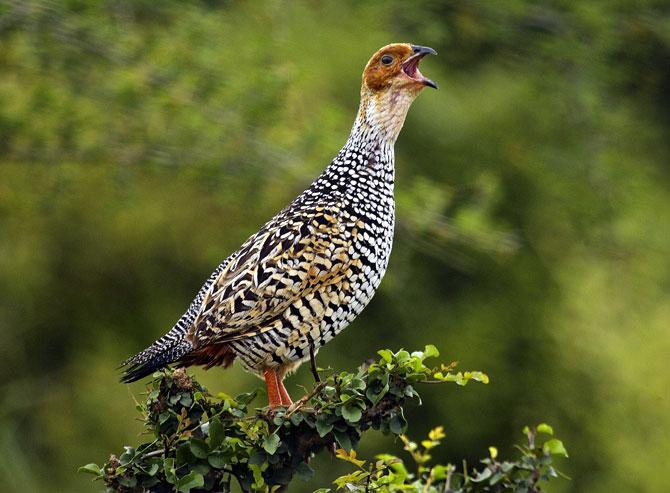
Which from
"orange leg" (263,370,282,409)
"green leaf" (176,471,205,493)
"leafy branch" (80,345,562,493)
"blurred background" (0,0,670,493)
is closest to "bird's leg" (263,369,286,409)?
"orange leg" (263,370,282,409)

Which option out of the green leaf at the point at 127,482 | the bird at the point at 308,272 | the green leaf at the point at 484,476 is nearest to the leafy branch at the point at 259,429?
the green leaf at the point at 127,482

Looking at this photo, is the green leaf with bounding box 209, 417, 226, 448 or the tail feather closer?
the green leaf with bounding box 209, 417, 226, 448

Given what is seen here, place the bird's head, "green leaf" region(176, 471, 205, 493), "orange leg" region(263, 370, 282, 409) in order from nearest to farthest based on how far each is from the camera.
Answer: "green leaf" region(176, 471, 205, 493) < "orange leg" region(263, 370, 282, 409) < the bird's head

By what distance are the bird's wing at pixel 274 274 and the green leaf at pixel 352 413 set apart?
2.32 feet

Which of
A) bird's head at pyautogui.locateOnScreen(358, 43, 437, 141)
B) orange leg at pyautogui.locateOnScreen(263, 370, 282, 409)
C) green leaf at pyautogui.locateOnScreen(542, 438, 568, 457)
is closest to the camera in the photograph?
green leaf at pyautogui.locateOnScreen(542, 438, 568, 457)

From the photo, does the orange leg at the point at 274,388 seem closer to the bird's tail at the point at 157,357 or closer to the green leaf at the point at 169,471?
the bird's tail at the point at 157,357

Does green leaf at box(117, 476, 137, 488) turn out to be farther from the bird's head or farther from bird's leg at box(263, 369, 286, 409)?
the bird's head

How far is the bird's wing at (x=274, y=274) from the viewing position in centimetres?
418

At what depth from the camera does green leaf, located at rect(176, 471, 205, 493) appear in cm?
347

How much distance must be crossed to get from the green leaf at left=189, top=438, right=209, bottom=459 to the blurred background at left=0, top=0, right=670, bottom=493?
171 inches

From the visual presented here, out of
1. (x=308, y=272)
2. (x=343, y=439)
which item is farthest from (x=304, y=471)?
(x=308, y=272)

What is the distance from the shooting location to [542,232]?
13.3 meters

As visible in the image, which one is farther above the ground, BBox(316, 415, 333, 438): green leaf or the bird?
the bird

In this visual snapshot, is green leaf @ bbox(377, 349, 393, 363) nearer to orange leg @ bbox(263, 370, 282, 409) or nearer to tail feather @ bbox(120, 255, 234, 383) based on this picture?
tail feather @ bbox(120, 255, 234, 383)
